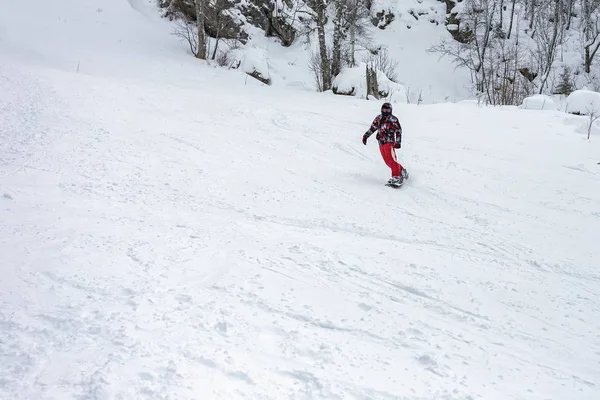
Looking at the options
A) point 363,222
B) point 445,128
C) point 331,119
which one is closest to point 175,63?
point 331,119

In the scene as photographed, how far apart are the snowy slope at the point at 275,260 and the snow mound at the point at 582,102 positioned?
501 centimetres

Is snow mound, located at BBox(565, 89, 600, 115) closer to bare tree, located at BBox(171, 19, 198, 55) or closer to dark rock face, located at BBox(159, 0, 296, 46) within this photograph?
dark rock face, located at BBox(159, 0, 296, 46)

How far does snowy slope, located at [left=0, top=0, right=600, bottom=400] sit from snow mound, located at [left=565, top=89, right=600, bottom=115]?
5.01 m

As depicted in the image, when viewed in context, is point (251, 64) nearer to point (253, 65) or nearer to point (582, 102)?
point (253, 65)

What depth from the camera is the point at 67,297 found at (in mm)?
3094

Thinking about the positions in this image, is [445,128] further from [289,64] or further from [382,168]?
[289,64]

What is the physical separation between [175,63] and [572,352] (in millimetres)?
16898

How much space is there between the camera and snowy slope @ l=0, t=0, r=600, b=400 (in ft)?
8.68

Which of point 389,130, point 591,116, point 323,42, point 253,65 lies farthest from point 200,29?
point 591,116

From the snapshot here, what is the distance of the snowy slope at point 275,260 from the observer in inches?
104

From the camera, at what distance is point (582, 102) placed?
14.1 metres

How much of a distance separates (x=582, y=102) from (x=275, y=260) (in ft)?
46.3

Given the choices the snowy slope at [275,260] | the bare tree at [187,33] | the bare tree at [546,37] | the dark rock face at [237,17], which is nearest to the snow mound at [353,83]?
the dark rock face at [237,17]

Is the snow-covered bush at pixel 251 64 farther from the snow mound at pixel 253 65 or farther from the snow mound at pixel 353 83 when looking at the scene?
the snow mound at pixel 353 83
